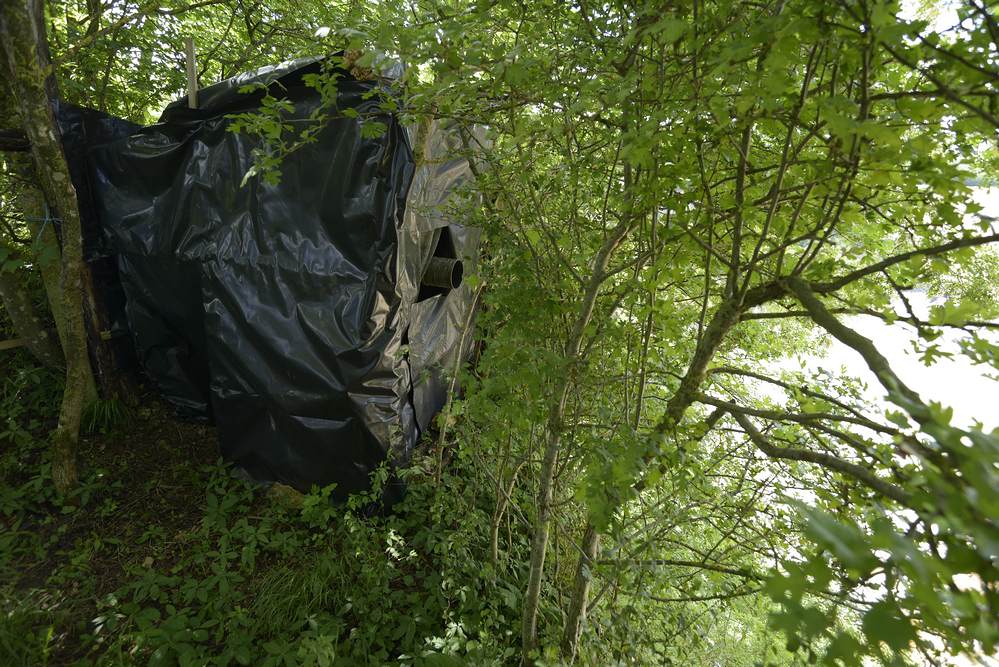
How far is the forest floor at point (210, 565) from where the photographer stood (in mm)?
2004

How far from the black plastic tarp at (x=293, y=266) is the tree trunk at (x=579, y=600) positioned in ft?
3.24

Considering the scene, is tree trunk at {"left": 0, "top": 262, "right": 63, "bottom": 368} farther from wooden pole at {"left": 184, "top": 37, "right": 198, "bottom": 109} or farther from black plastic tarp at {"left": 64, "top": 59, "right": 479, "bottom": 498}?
wooden pole at {"left": 184, "top": 37, "right": 198, "bottom": 109}

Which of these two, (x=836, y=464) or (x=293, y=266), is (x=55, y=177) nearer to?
(x=293, y=266)

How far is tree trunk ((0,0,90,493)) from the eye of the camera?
2.16 metres

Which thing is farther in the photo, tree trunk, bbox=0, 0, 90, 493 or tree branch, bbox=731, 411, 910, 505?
tree trunk, bbox=0, 0, 90, 493

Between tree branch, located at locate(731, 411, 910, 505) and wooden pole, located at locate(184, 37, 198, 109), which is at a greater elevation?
wooden pole, located at locate(184, 37, 198, 109)

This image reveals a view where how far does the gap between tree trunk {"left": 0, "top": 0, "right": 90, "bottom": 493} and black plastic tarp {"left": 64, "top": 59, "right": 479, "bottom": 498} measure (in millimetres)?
436

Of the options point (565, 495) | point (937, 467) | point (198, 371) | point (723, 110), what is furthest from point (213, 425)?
point (937, 467)

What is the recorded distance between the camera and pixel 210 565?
94.2 inches

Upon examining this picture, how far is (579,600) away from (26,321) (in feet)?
10.9

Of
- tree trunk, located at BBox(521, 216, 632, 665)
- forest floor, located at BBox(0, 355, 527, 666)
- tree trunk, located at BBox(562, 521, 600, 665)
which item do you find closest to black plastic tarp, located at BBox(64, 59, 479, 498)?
forest floor, located at BBox(0, 355, 527, 666)

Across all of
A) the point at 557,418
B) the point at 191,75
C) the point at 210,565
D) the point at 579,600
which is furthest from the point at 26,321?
the point at 579,600

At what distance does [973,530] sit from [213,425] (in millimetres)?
3443

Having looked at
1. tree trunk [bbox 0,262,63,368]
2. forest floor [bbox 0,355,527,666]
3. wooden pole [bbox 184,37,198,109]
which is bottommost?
forest floor [bbox 0,355,527,666]
